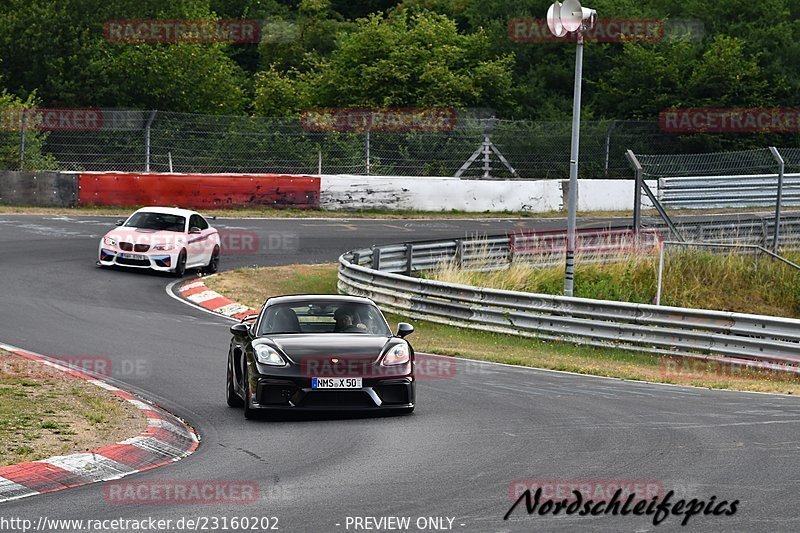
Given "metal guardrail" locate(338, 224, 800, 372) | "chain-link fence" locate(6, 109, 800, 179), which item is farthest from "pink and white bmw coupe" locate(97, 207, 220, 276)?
"chain-link fence" locate(6, 109, 800, 179)

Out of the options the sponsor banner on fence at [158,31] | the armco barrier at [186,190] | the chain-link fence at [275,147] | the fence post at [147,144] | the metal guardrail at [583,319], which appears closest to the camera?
the metal guardrail at [583,319]

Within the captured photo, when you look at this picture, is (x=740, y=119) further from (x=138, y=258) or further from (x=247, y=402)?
(x=247, y=402)

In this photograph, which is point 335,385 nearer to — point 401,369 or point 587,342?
point 401,369

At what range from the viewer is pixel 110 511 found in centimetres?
802

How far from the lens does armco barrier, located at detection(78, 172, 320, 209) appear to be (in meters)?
35.2

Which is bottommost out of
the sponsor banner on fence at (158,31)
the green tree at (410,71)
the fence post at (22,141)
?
the fence post at (22,141)

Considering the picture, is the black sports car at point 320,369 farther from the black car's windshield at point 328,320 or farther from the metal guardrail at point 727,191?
the metal guardrail at point 727,191

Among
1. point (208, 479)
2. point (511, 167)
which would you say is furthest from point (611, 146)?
point (208, 479)

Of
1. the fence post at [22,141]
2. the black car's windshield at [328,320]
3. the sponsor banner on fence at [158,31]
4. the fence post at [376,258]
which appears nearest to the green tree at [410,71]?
the sponsor banner on fence at [158,31]

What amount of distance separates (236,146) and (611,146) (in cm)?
1194

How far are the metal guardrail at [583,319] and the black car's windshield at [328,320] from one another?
7.02m

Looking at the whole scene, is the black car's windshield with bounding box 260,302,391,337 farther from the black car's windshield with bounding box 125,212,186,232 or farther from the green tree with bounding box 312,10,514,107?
the green tree with bounding box 312,10,514,107

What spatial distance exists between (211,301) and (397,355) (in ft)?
39.0

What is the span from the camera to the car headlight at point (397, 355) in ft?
40.6
